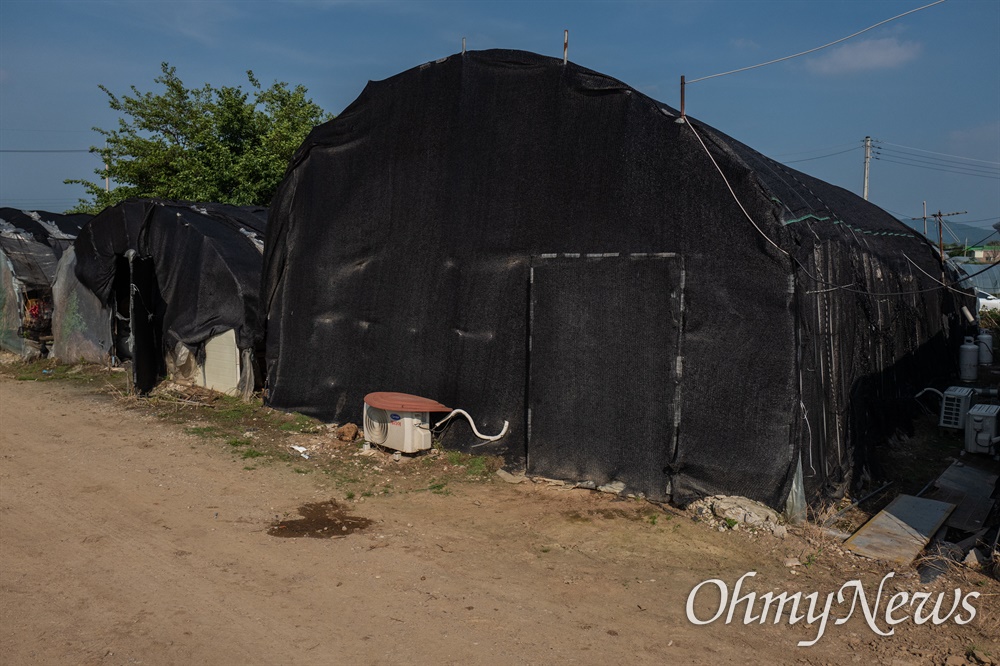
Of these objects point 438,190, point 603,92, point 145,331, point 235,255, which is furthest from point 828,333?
point 145,331

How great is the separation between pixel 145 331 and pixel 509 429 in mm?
7235

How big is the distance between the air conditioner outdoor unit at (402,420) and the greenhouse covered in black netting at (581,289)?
0.37 metres

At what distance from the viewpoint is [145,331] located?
12227mm

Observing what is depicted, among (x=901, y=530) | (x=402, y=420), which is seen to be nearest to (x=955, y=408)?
(x=901, y=530)

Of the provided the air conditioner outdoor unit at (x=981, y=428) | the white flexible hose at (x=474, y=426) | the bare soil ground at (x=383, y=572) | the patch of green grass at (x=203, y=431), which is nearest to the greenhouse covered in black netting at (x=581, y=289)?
the white flexible hose at (x=474, y=426)

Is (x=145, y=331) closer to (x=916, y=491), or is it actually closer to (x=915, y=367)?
(x=916, y=491)

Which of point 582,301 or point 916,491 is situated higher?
point 582,301

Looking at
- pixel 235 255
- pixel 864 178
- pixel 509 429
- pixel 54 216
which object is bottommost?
pixel 509 429

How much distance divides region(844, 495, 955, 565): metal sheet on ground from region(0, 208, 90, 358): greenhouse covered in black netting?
51.9 feet

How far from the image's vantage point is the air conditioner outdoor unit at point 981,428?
29.5ft

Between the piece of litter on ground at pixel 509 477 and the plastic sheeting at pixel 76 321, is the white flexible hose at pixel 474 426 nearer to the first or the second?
the piece of litter on ground at pixel 509 477

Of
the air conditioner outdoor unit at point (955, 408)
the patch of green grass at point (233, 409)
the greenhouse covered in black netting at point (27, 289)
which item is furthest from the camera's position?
the greenhouse covered in black netting at point (27, 289)

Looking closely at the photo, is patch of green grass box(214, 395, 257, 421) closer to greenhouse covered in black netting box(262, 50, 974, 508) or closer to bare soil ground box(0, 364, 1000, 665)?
greenhouse covered in black netting box(262, 50, 974, 508)

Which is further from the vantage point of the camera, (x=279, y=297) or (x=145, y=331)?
(x=145, y=331)
